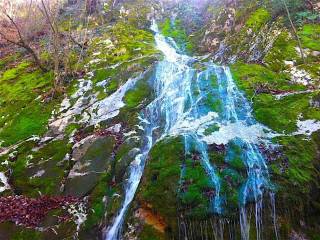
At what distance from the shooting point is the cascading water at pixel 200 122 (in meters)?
10.5

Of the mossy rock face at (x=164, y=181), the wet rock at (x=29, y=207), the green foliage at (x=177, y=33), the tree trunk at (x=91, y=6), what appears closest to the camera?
the mossy rock face at (x=164, y=181)

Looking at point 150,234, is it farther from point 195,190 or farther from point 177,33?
point 177,33

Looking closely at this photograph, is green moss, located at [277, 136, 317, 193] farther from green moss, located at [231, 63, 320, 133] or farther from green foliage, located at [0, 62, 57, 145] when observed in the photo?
green foliage, located at [0, 62, 57, 145]

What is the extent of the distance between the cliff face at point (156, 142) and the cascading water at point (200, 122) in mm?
153

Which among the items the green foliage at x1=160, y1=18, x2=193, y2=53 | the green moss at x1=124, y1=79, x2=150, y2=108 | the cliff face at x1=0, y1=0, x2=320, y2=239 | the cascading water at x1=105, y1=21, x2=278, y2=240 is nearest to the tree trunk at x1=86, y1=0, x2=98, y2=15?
the green foliage at x1=160, y1=18, x2=193, y2=53

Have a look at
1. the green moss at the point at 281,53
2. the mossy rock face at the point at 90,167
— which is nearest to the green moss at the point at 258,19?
the green moss at the point at 281,53

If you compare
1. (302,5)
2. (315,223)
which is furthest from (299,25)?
(315,223)

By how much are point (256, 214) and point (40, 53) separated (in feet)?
62.1

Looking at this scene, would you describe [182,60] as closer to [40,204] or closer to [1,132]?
[1,132]

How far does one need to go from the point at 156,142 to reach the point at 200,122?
1.76 meters

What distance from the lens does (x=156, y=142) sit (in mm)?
12547

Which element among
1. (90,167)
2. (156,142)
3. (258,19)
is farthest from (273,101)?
(258,19)

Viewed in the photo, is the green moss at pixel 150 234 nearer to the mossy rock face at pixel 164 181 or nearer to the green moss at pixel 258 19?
the mossy rock face at pixel 164 181

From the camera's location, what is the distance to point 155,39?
995 inches
